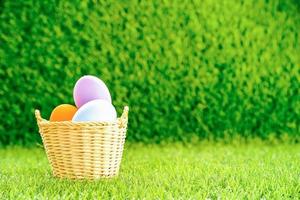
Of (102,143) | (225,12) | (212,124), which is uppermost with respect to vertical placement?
(225,12)

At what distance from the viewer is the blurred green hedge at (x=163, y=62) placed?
656 cm

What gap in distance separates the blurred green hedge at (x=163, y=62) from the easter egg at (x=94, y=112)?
199cm

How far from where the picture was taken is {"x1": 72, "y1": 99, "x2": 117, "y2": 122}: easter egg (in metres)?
4.56

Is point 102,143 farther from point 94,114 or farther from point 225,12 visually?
point 225,12

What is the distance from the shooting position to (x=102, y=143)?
4602 millimetres

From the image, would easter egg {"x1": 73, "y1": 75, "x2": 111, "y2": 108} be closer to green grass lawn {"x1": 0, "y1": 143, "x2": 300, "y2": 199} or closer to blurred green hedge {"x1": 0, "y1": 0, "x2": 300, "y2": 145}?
green grass lawn {"x1": 0, "y1": 143, "x2": 300, "y2": 199}

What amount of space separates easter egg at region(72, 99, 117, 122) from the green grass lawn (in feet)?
1.31

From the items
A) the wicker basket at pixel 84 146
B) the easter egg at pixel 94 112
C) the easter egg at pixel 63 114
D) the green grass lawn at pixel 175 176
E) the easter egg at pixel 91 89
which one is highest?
the easter egg at pixel 91 89

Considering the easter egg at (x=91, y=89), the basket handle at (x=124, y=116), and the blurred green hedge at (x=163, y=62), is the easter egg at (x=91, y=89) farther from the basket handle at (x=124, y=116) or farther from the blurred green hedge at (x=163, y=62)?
the blurred green hedge at (x=163, y=62)

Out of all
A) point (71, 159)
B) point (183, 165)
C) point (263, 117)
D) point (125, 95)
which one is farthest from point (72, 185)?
point (263, 117)

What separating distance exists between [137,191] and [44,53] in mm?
2661

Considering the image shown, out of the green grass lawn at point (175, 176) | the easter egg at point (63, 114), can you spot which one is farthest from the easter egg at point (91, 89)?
the green grass lawn at point (175, 176)

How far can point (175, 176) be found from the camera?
4824mm

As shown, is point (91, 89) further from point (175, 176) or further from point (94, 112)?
point (175, 176)
